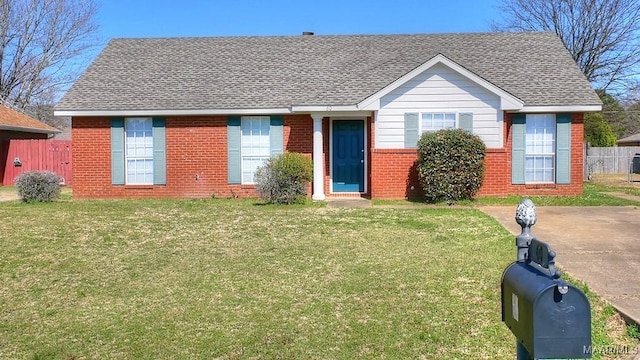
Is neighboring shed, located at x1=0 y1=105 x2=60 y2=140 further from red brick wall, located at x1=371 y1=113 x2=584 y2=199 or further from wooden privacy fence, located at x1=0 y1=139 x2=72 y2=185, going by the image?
red brick wall, located at x1=371 y1=113 x2=584 y2=199

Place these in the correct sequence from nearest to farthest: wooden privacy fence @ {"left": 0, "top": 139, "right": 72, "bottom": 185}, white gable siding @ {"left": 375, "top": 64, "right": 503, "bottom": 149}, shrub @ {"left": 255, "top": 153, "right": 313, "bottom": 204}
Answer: shrub @ {"left": 255, "top": 153, "right": 313, "bottom": 204} → white gable siding @ {"left": 375, "top": 64, "right": 503, "bottom": 149} → wooden privacy fence @ {"left": 0, "top": 139, "right": 72, "bottom": 185}

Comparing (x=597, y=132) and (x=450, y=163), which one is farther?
(x=597, y=132)

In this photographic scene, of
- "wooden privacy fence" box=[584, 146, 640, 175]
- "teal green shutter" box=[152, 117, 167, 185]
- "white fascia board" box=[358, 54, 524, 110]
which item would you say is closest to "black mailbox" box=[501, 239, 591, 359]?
"white fascia board" box=[358, 54, 524, 110]

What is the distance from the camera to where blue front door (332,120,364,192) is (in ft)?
50.7

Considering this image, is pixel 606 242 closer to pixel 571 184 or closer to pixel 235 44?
pixel 571 184

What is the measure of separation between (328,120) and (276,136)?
1580mm

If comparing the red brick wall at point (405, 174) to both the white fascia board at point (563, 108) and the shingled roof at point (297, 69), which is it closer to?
the white fascia board at point (563, 108)

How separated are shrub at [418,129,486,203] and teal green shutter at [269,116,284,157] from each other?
13.6 ft

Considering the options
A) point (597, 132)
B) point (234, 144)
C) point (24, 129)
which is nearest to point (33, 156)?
point (24, 129)

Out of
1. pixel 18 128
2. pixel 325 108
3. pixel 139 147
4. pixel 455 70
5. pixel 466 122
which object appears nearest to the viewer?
pixel 455 70

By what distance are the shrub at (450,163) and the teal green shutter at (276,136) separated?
13.6 feet

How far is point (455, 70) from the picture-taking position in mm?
13828

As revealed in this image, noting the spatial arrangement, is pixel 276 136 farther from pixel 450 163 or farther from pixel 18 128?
pixel 18 128

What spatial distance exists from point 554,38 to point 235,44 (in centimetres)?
1136
